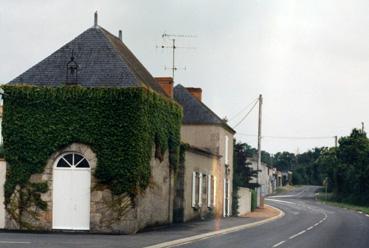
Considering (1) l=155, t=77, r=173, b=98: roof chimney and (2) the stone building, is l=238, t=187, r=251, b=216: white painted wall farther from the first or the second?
(2) the stone building

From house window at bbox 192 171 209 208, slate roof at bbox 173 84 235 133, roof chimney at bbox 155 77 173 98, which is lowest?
house window at bbox 192 171 209 208

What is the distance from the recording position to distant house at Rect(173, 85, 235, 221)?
3847cm

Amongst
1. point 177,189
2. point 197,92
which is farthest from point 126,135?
point 197,92

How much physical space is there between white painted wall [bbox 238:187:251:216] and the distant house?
2.12 metres

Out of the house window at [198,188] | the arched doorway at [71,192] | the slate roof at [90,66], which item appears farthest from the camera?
the house window at [198,188]

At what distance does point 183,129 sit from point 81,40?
16.0m

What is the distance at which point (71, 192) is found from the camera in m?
29.2

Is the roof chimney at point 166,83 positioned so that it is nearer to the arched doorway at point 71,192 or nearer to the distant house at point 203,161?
the distant house at point 203,161

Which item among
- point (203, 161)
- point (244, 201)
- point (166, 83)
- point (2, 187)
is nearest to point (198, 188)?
point (203, 161)

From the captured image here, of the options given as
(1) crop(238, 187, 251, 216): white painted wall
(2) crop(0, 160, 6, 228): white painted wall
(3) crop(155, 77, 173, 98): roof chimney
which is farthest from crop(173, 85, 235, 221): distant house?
(2) crop(0, 160, 6, 228): white painted wall

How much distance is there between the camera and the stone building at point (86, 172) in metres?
28.9

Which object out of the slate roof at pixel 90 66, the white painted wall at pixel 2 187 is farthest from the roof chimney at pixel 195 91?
the white painted wall at pixel 2 187

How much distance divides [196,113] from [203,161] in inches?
220

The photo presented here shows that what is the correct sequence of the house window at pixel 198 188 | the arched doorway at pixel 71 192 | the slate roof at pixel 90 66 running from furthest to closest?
the house window at pixel 198 188 < the slate roof at pixel 90 66 < the arched doorway at pixel 71 192
